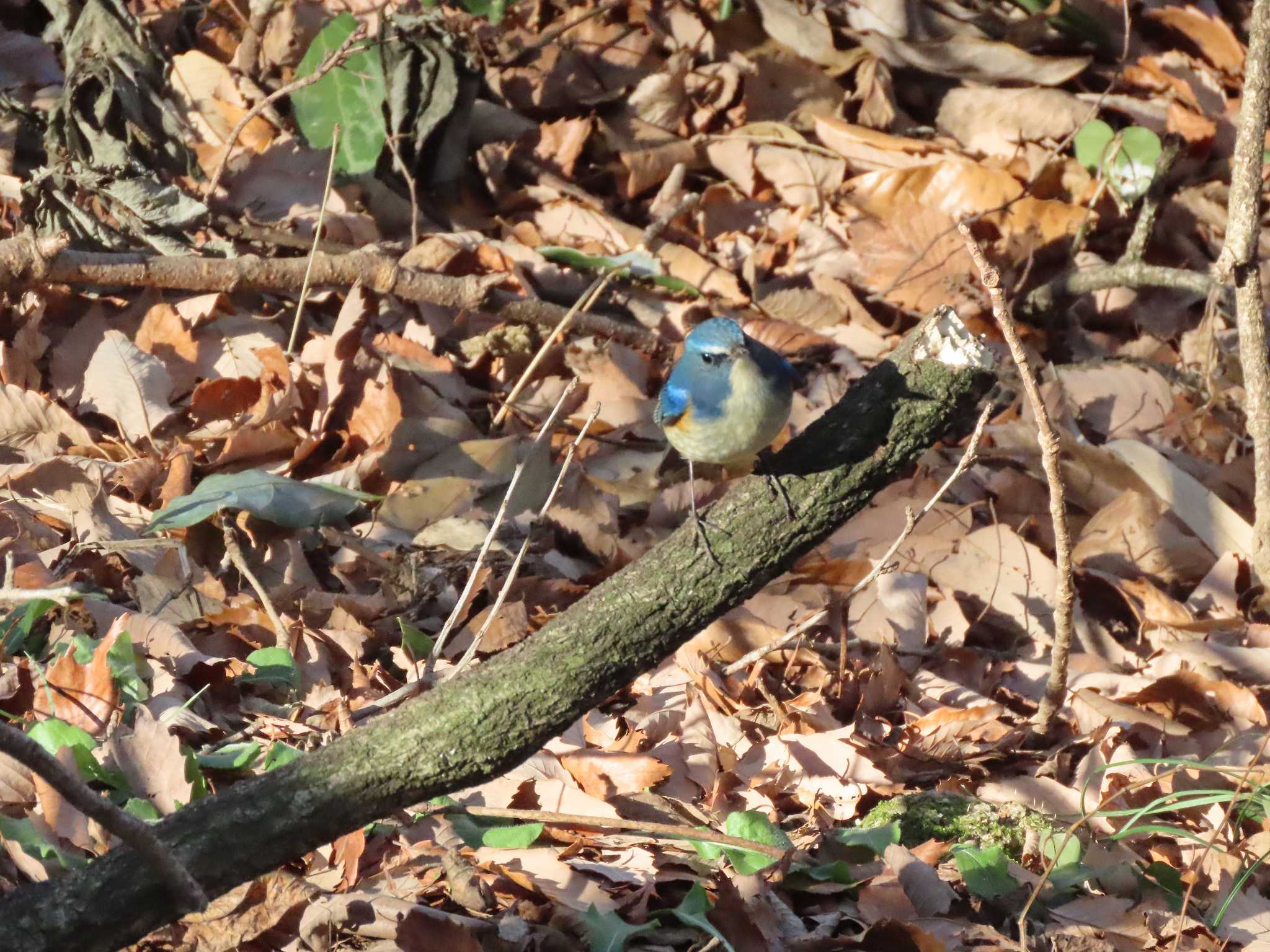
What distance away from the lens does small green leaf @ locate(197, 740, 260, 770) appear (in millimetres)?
3084

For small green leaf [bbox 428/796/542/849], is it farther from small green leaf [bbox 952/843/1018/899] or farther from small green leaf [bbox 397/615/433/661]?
small green leaf [bbox 952/843/1018/899]

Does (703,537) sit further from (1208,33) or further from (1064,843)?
(1208,33)

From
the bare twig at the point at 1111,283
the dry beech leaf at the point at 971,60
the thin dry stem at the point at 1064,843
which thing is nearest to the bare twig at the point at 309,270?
the dry beech leaf at the point at 971,60

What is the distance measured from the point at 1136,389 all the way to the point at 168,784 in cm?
428

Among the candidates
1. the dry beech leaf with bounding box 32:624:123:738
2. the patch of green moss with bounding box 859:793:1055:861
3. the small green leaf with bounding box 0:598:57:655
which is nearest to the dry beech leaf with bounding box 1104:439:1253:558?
the patch of green moss with bounding box 859:793:1055:861

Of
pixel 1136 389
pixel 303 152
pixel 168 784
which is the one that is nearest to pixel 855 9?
pixel 1136 389

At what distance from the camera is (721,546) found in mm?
2670

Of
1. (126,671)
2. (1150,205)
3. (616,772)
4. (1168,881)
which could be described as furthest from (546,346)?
(1150,205)

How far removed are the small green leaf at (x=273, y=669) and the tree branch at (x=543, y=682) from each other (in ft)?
3.38

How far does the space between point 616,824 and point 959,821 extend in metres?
0.94

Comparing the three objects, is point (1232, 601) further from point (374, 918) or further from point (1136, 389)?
point (374, 918)

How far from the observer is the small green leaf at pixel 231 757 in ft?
10.1

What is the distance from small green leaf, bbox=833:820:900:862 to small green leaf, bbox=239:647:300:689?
5.06 ft

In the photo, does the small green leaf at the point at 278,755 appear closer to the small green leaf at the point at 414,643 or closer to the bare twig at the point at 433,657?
the bare twig at the point at 433,657
